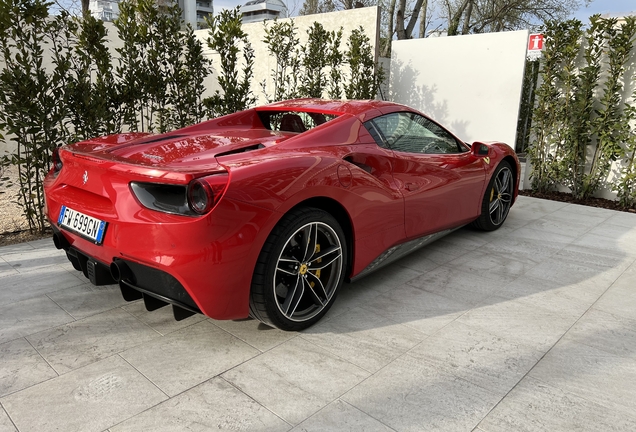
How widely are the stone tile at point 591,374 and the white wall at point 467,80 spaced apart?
5.24m

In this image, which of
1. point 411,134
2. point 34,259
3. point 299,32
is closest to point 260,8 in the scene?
point 299,32

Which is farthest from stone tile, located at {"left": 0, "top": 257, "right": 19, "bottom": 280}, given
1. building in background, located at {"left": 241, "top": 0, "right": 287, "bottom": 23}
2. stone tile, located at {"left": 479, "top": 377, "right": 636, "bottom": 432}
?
building in background, located at {"left": 241, "top": 0, "right": 287, "bottom": 23}

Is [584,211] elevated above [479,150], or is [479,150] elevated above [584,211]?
[479,150]

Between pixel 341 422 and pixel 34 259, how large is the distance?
3111mm

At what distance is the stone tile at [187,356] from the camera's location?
217cm

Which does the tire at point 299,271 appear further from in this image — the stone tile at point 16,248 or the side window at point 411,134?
the stone tile at point 16,248

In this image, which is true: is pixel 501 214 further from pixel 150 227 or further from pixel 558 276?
pixel 150 227

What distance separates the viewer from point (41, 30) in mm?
4207

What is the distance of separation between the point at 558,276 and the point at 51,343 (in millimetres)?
3578

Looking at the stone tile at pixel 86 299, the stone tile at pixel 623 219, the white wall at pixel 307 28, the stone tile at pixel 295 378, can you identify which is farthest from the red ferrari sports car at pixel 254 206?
the white wall at pixel 307 28

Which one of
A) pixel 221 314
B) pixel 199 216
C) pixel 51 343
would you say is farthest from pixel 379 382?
pixel 51 343

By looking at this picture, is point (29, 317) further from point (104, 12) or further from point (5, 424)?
point (104, 12)

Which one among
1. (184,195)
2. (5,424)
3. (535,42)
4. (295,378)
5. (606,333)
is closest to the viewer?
(5,424)

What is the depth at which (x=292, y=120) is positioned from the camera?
3.44 metres
